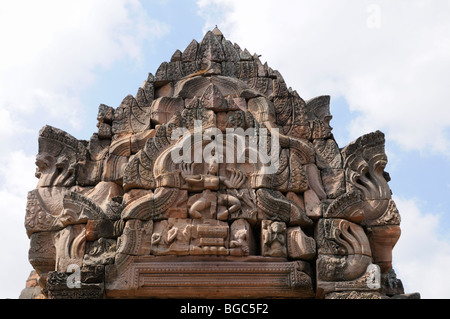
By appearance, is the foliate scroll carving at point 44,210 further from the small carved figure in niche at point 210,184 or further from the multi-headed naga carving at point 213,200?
the small carved figure in niche at point 210,184

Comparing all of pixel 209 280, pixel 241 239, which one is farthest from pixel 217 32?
pixel 209 280

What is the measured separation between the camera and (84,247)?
920 cm

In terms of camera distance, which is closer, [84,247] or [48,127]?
[84,247]

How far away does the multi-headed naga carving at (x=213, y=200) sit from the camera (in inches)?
351

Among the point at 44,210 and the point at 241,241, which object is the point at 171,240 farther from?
the point at 44,210

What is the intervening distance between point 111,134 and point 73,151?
567 millimetres

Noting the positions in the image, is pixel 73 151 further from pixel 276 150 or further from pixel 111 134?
pixel 276 150

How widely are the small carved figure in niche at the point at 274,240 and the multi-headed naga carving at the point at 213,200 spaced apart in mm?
17

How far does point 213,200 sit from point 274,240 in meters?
0.91

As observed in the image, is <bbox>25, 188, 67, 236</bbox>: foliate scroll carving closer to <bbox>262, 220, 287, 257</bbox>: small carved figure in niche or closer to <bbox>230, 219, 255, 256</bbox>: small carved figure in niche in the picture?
<bbox>230, 219, 255, 256</bbox>: small carved figure in niche

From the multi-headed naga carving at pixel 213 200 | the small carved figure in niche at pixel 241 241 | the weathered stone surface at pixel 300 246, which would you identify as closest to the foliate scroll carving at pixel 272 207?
the multi-headed naga carving at pixel 213 200

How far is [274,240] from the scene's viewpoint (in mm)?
9062
